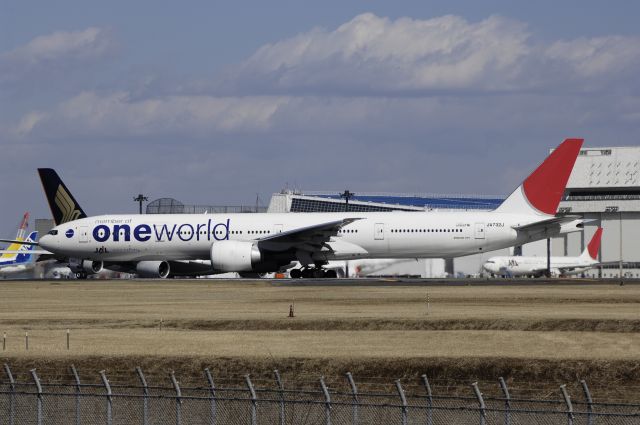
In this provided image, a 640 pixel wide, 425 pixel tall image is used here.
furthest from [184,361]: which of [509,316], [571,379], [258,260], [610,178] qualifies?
[610,178]

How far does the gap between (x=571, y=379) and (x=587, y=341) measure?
230 inches

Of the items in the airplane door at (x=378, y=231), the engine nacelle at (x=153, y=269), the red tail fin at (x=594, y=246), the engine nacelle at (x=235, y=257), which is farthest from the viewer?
the red tail fin at (x=594, y=246)

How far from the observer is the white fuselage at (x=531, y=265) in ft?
319

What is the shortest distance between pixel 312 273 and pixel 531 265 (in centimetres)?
3302

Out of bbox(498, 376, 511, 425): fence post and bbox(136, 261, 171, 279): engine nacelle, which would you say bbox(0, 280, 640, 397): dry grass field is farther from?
bbox(136, 261, 171, 279): engine nacelle

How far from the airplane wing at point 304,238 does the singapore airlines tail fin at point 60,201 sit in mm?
16813

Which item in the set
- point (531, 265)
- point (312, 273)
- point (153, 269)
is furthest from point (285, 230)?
point (531, 265)

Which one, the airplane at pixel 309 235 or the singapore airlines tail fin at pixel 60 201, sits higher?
the singapore airlines tail fin at pixel 60 201

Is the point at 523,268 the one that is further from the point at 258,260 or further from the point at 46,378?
the point at 46,378

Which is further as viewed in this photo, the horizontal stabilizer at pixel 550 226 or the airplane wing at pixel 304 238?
the airplane wing at pixel 304 238

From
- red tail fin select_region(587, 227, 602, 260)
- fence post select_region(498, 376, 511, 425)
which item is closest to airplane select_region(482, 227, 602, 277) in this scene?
red tail fin select_region(587, 227, 602, 260)

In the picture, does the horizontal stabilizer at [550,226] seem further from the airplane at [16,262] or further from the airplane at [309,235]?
the airplane at [16,262]

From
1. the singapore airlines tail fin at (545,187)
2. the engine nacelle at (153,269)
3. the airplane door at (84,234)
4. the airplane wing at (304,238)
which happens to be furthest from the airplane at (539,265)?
the airplane door at (84,234)

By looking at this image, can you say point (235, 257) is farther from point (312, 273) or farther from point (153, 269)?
point (153, 269)
